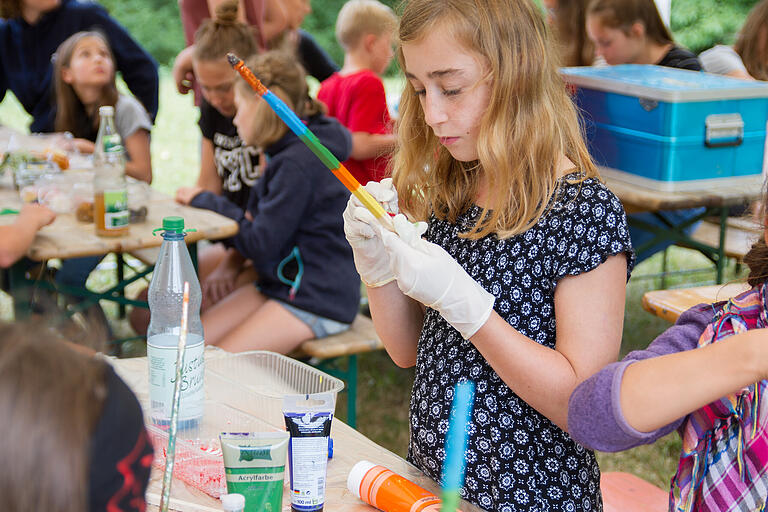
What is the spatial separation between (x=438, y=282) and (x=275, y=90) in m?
1.72

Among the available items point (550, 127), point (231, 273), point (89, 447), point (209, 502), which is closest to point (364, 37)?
point (231, 273)

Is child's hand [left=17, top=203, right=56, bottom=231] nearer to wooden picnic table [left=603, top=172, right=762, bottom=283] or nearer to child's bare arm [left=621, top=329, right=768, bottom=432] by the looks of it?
wooden picnic table [left=603, top=172, right=762, bottom=283]

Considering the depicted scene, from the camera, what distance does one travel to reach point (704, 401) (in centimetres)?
105

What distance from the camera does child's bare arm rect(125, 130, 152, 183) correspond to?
369cm

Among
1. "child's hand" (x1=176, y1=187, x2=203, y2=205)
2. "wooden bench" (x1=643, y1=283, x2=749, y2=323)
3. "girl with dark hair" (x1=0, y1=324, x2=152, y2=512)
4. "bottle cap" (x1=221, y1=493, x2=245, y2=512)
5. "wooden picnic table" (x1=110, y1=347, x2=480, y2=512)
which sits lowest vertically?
"wooden bench" (x1=643, y1=283, x2=749, y2=323)

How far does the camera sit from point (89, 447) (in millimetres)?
613

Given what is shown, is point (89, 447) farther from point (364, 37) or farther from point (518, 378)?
point (364, 37)

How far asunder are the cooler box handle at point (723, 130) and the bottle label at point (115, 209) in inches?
81.4

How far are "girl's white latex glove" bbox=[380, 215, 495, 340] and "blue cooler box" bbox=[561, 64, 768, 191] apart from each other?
2.08m

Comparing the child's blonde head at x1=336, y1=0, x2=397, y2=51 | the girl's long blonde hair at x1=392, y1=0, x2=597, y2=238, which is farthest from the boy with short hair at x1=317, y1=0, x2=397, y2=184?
the girl's long blonde hair at x1=392, y1=0, x2=597, y2=238

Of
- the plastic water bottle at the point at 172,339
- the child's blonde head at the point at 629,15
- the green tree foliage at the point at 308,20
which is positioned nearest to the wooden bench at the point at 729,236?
the child's blonde head at the point at 629,15

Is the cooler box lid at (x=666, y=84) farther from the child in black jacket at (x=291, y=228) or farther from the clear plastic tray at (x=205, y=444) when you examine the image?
the clear plastic tray at (x=205, y=444)

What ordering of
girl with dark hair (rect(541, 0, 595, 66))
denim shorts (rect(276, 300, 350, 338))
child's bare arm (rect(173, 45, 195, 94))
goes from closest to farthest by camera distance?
denim shorts (rect(276, 300, 350, 338))
child's bare arm (rect(173, 45, 195, 94))
girl with dark hair (rect(541, 0, 595, 66))

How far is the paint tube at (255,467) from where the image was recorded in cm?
110
